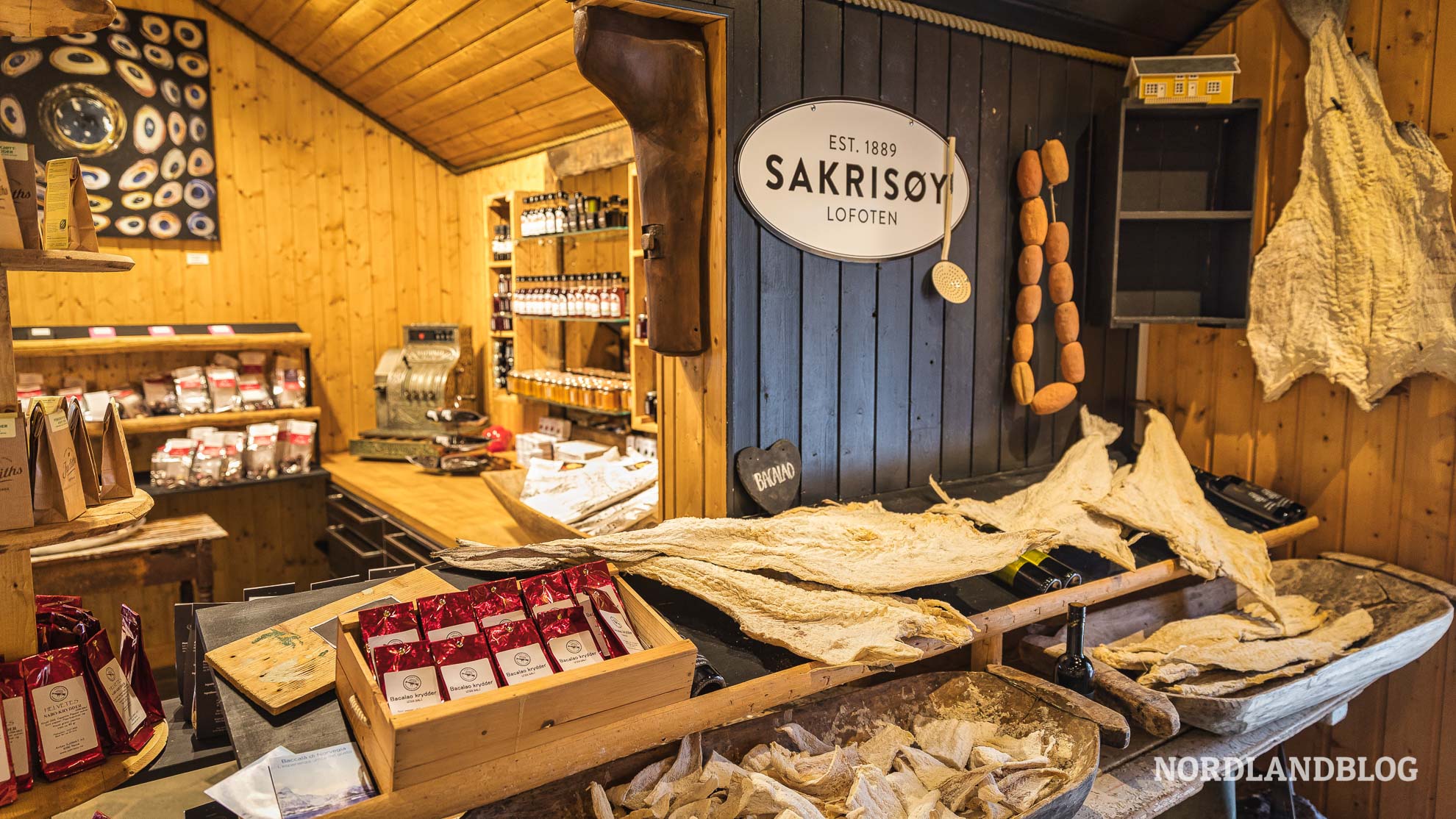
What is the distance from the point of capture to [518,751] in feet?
3.96

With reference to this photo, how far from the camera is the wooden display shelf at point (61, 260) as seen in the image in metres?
1.37

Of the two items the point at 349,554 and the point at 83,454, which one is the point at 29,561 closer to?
the point at 83,454

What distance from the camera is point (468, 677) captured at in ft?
4.14

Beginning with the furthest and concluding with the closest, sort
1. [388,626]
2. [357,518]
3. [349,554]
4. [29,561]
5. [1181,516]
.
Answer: [349,554] < [357,518] < [1181,516] < [29,561] < [388,626]

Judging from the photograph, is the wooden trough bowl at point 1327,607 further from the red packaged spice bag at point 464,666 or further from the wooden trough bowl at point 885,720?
the red packaged spice bag at point 464,666

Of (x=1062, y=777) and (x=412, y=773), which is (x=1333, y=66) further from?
(x=412, y=773)

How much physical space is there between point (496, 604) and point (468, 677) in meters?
0.19

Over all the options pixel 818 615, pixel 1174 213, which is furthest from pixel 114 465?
pixel 1174 213

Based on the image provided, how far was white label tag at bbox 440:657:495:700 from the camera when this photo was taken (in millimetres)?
1237

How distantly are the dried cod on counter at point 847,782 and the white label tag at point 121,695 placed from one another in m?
0.85

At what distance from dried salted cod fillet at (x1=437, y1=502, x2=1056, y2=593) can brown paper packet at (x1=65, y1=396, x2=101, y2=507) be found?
59 cm

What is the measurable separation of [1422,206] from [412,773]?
2623 mm

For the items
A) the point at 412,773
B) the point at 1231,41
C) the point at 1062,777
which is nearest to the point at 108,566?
the point at 412,773

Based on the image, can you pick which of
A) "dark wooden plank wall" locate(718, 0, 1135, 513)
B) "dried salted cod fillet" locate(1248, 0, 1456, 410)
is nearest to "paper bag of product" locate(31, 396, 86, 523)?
"dark wooden plank wall" locate(718, 0, 1135, 513)
